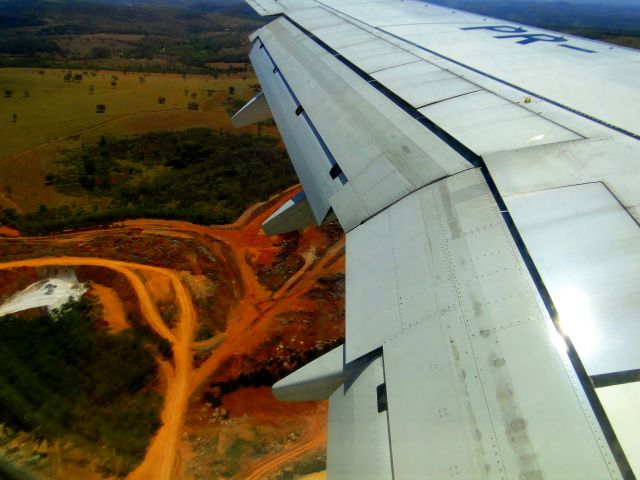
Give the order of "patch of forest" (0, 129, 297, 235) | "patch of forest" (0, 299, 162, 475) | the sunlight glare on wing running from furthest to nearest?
"patch of forest" (0, 129, 297, 235) < "patch of forest" (0, 299, 162, 475) < the sunlight glare on wing

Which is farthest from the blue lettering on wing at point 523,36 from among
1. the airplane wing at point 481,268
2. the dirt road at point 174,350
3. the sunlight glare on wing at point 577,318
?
the dirt road at point 174,350

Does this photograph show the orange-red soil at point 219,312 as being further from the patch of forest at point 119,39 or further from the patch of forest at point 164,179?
the patch of forest at point 119,39

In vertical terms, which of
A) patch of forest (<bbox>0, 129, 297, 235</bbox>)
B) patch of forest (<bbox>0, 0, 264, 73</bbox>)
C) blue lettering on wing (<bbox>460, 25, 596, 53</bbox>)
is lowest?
blue lettering on wing (<bbox>460, 25, 596, 53</bbox>)

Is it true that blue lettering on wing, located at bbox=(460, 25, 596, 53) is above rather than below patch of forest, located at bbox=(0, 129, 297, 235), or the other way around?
below

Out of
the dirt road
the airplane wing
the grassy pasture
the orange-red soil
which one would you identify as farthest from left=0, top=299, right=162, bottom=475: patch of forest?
the grassy pasture

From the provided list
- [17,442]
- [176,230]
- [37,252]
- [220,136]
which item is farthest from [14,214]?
[17,442]

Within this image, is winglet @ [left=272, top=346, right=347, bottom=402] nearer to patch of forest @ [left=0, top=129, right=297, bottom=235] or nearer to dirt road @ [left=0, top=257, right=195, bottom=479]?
dirt road @ [left=0, top=257, right=195, bottom=479]
